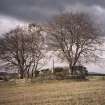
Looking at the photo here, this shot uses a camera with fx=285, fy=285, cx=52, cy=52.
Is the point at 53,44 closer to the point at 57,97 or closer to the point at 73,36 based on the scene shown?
the point at 73,36

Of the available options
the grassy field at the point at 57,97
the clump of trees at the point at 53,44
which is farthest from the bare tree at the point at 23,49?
the grassy field at the point at 57,97

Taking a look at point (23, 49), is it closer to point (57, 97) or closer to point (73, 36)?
point (73, 36)

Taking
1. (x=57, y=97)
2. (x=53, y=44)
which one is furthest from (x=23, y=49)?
(x=57, y=97)

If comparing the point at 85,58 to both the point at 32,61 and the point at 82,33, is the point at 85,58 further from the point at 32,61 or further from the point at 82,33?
the point at 32,61

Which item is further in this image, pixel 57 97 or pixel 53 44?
pixel 53 44

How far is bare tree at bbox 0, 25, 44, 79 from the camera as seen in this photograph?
57688 mm

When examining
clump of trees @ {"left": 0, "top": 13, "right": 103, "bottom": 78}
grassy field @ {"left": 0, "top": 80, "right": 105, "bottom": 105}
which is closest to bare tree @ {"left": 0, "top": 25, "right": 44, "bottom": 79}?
clump of trees @ {"left": 0, "top": 13, "right": 103, "bottom": 78}

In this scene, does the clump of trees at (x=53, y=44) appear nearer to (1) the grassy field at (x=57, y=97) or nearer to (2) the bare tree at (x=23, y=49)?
(2) the bare tree at (x=23, y=49)

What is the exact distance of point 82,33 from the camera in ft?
163

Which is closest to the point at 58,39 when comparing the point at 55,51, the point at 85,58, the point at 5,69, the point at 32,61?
the point at 55,51

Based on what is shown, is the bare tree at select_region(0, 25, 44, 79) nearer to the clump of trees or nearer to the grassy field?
the clump of trees

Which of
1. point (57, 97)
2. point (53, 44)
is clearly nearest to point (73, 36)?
point (53, 44)

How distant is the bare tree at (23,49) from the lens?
5769 cm

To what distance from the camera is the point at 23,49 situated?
191 ft
